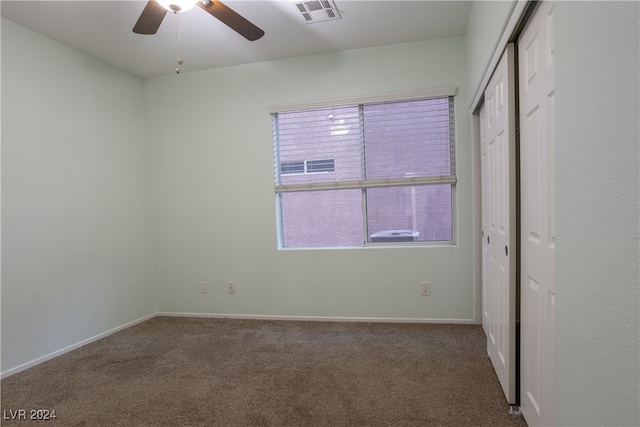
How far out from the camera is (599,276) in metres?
0.76

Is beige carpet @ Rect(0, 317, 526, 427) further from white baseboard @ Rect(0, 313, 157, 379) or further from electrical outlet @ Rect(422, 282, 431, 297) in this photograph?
electrical outlet @ Rect(422, 282, 431, 297)

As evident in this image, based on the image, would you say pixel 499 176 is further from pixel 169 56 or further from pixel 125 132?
pixel 125 132

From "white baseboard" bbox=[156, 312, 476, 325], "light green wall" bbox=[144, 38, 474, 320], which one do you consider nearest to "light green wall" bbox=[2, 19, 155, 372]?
"light green wall" bbox=[144, 38, 474, 320]

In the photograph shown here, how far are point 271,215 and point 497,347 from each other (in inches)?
93.3

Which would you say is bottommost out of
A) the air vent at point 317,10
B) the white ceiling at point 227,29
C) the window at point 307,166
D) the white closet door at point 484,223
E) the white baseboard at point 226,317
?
the white baseboard at point 226,317

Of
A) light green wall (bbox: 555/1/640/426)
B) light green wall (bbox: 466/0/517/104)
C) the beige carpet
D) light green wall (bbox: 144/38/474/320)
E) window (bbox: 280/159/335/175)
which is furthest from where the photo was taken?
window (bbox: 280/159/335/175)

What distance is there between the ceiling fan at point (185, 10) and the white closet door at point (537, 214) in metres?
1.64

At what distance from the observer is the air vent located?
8.15 ft

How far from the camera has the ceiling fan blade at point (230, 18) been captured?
1.94 meters

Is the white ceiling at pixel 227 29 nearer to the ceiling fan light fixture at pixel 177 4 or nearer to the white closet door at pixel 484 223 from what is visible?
the ceiling fan light fixture at pixel 177 4

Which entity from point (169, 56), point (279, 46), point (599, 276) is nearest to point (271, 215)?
point (279, 46)

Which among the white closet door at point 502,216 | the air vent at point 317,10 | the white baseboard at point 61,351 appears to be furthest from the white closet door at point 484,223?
the white baseboard at point 61,351

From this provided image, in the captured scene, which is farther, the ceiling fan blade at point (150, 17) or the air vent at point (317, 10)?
the air vent at point (317, 10)

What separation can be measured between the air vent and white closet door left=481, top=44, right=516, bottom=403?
52.3 inches
